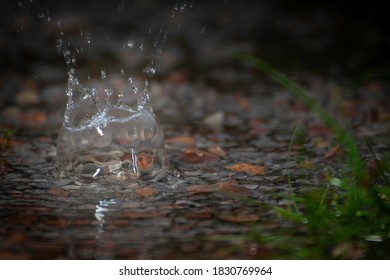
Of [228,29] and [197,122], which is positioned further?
[228,29]

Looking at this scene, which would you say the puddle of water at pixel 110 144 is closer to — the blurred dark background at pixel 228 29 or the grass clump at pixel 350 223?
the grass clump at pixel 350 223

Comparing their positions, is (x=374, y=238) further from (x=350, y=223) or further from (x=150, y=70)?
(x=150, y=70)

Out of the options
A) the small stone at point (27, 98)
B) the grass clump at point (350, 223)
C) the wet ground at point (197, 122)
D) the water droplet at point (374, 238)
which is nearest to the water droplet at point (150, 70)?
the wet ground at point (197, 122)

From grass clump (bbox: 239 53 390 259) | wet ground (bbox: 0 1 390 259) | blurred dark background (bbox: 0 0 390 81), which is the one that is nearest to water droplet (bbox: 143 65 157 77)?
wet ground (bbox: 0 1 390 259)

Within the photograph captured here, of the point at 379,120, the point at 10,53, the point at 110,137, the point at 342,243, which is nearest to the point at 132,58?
the point at 10,53

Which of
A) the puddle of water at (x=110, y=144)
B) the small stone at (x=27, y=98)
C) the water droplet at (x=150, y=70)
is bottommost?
the puddle of water at (x=110, y=144)

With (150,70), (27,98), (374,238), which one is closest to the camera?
(374,238)

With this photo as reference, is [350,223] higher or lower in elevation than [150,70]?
lower

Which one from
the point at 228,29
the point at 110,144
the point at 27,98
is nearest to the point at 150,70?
the point at 27,98

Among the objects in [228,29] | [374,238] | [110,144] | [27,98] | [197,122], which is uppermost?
[228,29]
